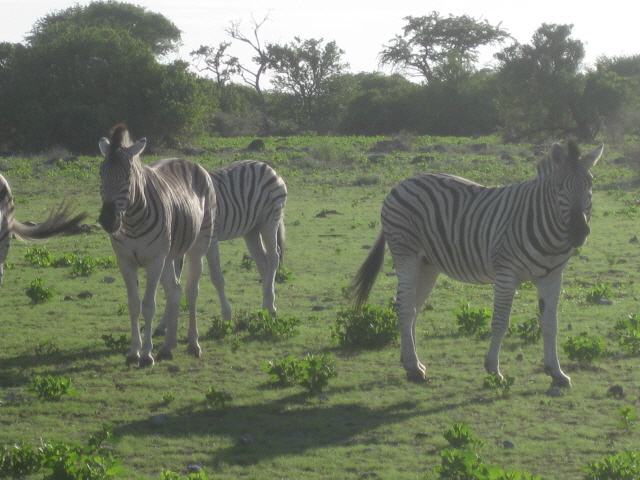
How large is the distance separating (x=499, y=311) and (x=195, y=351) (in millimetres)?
2816

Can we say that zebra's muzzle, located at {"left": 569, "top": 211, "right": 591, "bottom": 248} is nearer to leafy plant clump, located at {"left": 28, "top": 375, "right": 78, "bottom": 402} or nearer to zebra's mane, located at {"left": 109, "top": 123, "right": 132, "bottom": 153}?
zebra's mane, located at {"left": 109, "top": 123, "right": 132, "bottom": 153}

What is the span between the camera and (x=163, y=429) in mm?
5352

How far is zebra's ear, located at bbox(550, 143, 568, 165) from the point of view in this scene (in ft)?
19.5

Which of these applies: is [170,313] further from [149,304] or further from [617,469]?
[617,469]

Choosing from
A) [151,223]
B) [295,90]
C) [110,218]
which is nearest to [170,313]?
[151,223]

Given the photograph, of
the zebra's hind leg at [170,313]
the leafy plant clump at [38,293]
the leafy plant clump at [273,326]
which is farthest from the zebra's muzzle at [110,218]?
the leafy plant clump at [38,293]

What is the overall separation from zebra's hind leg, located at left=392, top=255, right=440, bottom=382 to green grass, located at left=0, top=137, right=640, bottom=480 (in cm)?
16

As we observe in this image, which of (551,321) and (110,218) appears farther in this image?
(551,321)

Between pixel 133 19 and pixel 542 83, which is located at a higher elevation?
pixel 133 19

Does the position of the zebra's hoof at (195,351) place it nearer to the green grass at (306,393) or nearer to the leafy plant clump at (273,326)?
the green grass at (306,393)

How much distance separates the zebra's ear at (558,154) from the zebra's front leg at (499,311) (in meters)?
0.96

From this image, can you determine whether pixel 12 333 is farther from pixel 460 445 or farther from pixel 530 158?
pixel 530 158

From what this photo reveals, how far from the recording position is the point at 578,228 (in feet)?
18.9

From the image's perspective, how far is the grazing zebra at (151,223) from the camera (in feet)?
20.4
